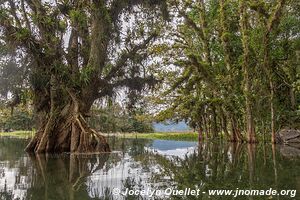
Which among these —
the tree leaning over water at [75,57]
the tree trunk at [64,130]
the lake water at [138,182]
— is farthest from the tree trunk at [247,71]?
the lake water at [138,182]

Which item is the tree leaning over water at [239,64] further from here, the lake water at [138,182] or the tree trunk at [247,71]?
the lake water at [138,182]

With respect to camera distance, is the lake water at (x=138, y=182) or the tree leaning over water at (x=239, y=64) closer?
the lake water at (x=138, y=182)

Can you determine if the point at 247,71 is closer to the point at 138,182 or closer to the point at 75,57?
the point at 75,57

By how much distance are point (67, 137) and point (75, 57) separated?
3.44 meters

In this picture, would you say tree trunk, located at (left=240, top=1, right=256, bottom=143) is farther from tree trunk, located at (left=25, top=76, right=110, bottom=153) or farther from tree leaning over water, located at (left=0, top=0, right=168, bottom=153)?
tree trunk, located at (left=25, top=76, right=110, bottom=153)

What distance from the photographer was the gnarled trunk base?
1559 cm

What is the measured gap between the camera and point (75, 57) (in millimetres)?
→ 16875

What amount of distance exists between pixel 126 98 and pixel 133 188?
11.7 metres

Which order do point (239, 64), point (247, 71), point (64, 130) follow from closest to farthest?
point (64, 130), point (247, 71), point (239, 64)

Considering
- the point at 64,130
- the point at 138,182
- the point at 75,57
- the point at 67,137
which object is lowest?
the point at 138,182

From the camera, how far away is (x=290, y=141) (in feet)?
80.4

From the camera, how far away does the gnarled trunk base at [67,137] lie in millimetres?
15586

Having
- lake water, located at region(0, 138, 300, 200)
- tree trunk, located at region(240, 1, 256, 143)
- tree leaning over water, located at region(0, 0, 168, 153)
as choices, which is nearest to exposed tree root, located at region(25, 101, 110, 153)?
tree leaning over water, located at region(0, 0, 168, 153)

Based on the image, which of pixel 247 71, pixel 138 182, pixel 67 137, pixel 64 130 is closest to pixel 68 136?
pixel 67 137
